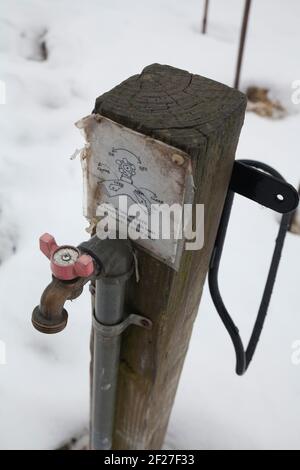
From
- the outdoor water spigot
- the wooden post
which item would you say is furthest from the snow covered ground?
the outdoor water spigot

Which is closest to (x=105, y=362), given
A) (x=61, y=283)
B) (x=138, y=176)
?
(x=61, y=283)

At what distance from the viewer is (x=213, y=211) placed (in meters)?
0.75

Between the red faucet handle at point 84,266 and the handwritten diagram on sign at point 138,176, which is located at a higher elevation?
the handwritten diagram on sign at point 138,176

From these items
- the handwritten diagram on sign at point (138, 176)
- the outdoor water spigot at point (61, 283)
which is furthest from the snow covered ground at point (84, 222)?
the handwritten diagram on sign at point (138, 176)

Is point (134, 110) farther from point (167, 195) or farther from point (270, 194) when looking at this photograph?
point (270, 194)

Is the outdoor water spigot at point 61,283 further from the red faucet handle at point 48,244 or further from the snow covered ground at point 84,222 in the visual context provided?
the snow covered ground at point 84,222

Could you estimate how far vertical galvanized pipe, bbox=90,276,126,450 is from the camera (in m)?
0.77

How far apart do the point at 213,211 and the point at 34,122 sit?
2090 millimetres

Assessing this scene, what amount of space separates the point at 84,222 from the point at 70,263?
1.40 metres

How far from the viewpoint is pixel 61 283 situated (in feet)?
2.25

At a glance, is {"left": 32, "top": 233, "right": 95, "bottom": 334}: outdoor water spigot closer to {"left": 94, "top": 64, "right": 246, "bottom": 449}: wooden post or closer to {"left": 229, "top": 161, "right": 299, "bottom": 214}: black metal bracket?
{"left": 94, "top": 64, "right": 246, "bottom": 449}: wooden post

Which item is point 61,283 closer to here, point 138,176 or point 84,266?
point 84,266

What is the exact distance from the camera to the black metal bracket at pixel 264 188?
0.72 metres

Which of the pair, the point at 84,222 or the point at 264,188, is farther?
the point at 84,222
